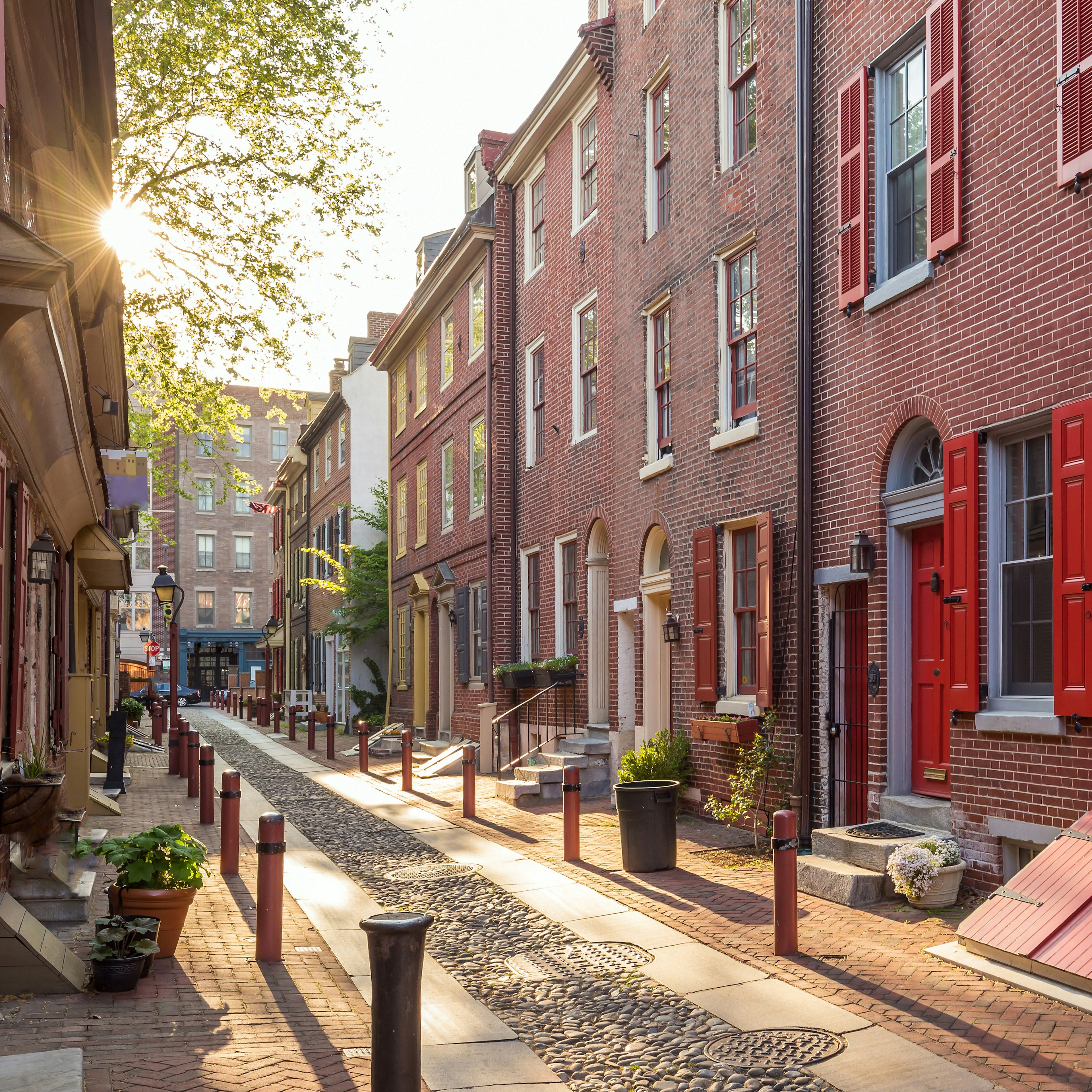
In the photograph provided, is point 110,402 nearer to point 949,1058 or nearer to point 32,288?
point 32,288

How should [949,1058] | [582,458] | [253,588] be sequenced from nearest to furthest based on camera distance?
[949,1058] → [582,458] → [253,588]

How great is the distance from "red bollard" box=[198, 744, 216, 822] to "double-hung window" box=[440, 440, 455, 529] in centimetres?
1090

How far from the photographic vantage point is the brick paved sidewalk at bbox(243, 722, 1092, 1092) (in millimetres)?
5371

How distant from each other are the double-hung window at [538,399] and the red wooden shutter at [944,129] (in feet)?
35.0

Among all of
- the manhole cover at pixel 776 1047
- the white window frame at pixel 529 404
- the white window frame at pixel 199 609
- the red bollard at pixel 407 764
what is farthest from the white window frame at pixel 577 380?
the white window frame at pixel 199 609

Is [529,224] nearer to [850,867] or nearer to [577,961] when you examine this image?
[850,867]

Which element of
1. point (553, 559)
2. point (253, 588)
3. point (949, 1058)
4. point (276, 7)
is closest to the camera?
point (949, 1058)

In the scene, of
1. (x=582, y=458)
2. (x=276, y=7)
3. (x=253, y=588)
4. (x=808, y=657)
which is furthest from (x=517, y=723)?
(x=253, y=588)

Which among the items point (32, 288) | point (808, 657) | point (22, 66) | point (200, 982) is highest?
point (22, 66)

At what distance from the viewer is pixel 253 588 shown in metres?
65.4

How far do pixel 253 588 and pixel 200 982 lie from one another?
60.3 m

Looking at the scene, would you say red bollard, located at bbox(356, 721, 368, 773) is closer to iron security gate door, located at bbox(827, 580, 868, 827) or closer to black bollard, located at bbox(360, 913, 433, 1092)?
iron security gate door, located at bbox(827, 580, 868, 827)

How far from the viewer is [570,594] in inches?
720

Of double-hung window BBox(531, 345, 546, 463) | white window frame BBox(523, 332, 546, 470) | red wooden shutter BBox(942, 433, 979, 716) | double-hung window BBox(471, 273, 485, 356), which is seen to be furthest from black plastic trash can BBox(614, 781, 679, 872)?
double-hung window BBox(471, 273, 485, 356)
